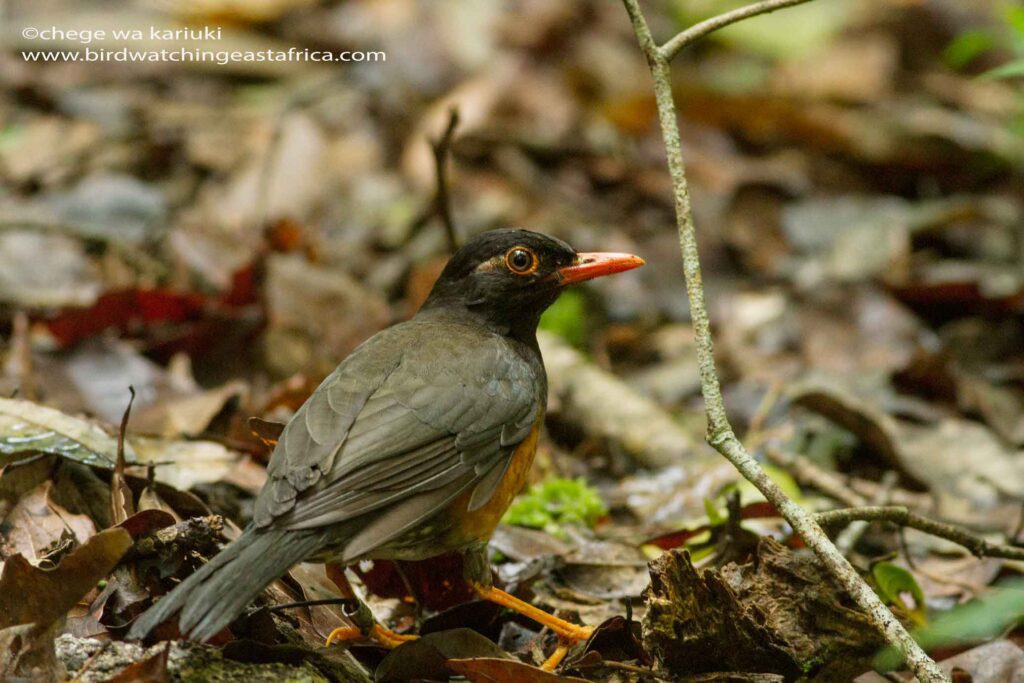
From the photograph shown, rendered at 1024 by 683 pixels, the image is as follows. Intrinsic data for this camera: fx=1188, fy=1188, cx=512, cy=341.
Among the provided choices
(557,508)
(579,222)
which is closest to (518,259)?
(557,508)

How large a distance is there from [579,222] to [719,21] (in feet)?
16.6

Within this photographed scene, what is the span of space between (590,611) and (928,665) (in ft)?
5.06

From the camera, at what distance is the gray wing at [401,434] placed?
11.4ft

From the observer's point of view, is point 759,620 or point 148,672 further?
point 759,620

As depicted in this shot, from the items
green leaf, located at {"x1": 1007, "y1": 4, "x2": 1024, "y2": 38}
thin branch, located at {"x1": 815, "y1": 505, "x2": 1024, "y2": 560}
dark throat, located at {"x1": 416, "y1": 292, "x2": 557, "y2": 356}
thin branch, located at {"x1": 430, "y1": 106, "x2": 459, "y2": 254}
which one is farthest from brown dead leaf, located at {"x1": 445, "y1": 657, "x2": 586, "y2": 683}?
green leaf, located at {"x1": 1007, "y1": 4, "x2": 1024, "y2": 38}

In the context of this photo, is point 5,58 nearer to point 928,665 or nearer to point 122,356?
point 122,356

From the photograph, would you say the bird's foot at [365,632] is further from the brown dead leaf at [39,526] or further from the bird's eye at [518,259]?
the bird's eye at [518,259]

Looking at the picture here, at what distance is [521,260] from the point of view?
4805 millimetres

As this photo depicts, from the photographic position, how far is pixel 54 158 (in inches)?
352

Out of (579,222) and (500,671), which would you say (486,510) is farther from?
(579,222)

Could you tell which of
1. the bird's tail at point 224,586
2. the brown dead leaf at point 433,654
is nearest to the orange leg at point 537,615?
the brown dead leaf at point 433,654

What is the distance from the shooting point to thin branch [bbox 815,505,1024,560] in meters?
3.67

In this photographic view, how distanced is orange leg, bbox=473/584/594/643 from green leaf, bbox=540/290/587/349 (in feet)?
10.7

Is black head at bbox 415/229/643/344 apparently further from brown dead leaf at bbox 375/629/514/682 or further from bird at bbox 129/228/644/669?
brown dead leaf at bbox 375/629/514/682
